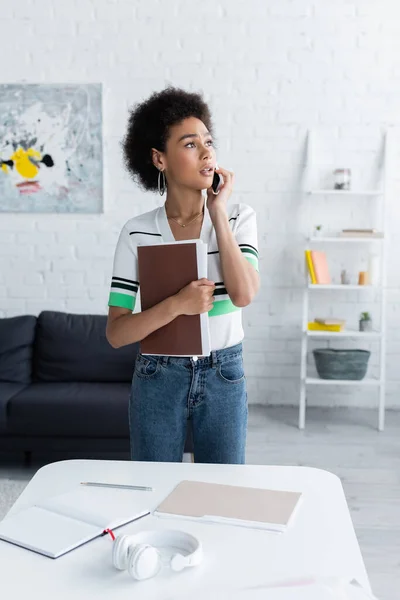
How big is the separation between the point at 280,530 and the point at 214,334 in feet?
1.82

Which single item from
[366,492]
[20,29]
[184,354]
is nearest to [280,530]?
[184,354]

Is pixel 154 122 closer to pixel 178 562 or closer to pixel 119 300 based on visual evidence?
pixel 119 300

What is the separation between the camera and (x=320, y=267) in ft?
13.4

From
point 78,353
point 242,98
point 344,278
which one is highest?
point 242,98

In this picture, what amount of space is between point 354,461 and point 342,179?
5.50 ft

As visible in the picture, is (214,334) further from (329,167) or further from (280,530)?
(329,167)

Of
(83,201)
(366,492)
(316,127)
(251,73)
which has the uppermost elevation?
(251,73)

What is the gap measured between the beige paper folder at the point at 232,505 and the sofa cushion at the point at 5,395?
2.09 metres

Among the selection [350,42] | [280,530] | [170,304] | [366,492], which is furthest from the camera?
[350,42]

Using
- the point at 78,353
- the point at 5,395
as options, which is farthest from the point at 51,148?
the point at 5,395

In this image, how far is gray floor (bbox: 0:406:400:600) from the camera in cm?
239

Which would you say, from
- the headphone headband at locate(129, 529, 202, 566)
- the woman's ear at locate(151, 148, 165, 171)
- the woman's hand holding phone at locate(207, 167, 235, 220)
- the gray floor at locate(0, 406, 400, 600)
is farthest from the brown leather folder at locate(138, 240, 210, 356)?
the gray floor at locate(0, 406, 400, 600)

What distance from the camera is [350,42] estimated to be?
4.14 m

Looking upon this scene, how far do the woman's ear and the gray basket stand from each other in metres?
2.54
